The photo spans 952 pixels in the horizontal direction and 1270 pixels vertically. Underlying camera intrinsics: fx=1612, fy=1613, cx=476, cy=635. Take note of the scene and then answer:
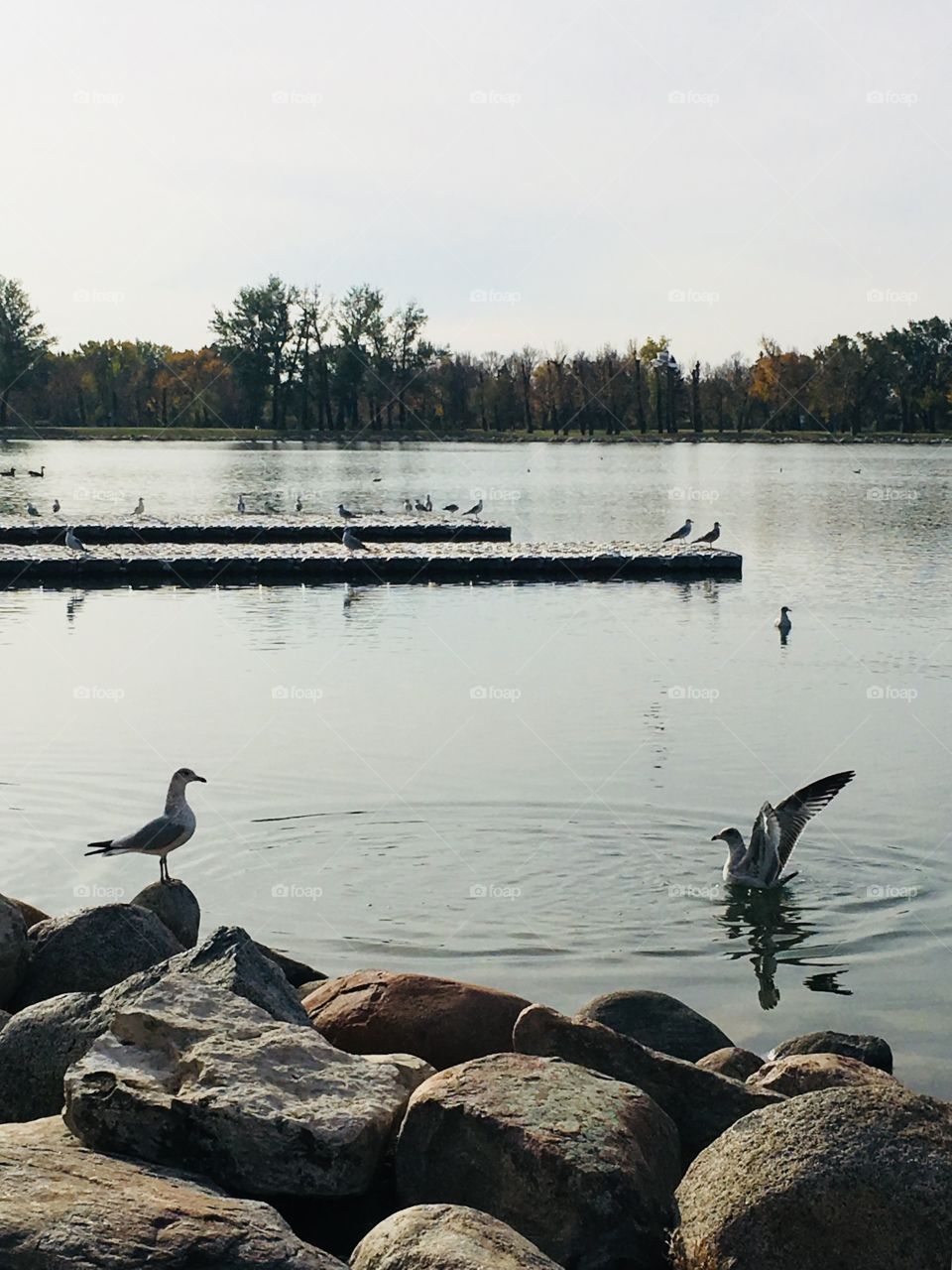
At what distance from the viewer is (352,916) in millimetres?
10672

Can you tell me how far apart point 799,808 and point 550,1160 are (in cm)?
635

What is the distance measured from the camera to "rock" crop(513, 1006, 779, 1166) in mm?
6551

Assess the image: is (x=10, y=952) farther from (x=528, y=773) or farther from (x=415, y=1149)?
(x=528, y=773)

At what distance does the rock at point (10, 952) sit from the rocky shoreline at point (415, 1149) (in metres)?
1.05

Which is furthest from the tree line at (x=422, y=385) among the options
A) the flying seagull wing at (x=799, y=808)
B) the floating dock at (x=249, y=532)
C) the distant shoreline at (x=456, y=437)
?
the flying seagull wing at (x=799, y=808)

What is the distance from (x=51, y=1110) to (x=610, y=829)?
673 cm

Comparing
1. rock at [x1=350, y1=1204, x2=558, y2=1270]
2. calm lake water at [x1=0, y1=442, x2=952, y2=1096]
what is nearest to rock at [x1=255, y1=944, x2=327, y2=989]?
calm lake water at [x1=0, y1=442, x2=952, y2=1096]

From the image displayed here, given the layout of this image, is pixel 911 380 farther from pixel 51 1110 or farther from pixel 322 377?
pixel 51 1110

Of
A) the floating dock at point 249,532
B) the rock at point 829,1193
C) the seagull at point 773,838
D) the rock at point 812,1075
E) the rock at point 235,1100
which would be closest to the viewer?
the rock at point 829,1193

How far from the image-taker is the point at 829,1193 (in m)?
5.32

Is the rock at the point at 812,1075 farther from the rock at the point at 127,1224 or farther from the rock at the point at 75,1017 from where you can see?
the rock at the point at 127,1224

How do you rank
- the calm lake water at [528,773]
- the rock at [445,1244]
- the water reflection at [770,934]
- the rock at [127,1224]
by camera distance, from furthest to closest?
the calm lake water at [528,773]
the water reflection at [770,934]
the rock at [445,1244]
the rock at [127,1224]

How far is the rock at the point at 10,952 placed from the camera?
7770 millimetres

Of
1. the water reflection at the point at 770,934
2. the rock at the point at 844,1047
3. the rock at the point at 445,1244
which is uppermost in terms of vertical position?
the rock at the point at 445,1244
